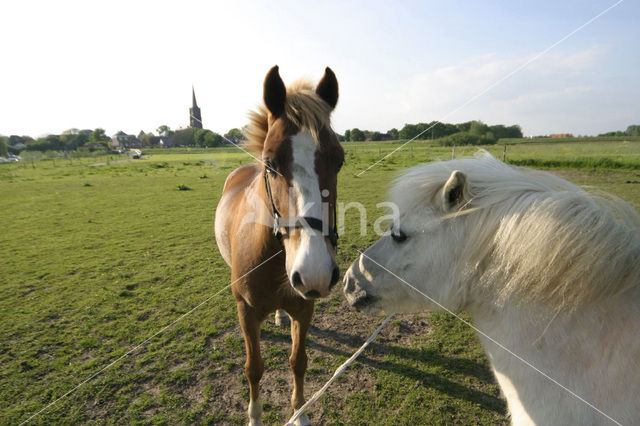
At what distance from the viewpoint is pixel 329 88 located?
225 cm

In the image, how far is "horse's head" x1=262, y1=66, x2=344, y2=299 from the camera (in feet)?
5.45

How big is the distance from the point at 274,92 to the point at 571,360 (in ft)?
6.74

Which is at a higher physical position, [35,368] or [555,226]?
[555,226]

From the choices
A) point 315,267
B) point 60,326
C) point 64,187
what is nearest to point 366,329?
point 315,267

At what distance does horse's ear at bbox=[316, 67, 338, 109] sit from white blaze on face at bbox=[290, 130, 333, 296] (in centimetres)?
53

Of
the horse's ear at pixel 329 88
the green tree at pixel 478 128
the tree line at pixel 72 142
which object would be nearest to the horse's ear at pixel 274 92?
the horse's ear at pixel 329 88

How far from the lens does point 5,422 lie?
109 inches

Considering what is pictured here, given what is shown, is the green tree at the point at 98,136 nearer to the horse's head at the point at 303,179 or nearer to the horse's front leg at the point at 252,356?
the horse's front leg at the point at 252,356

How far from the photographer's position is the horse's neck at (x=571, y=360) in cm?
106

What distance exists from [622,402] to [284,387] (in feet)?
9.23

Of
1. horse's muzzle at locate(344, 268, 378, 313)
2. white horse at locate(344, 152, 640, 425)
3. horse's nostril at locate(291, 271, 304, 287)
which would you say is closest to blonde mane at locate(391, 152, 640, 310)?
white horse at locate(344, 152, 640, 425)

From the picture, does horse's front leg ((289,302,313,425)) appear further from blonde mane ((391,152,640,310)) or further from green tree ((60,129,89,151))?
green tree ((60,129,89,151))

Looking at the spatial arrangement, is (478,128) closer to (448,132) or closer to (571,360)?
(448,132)

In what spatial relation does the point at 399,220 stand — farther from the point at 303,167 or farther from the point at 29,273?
the point at 29,273
